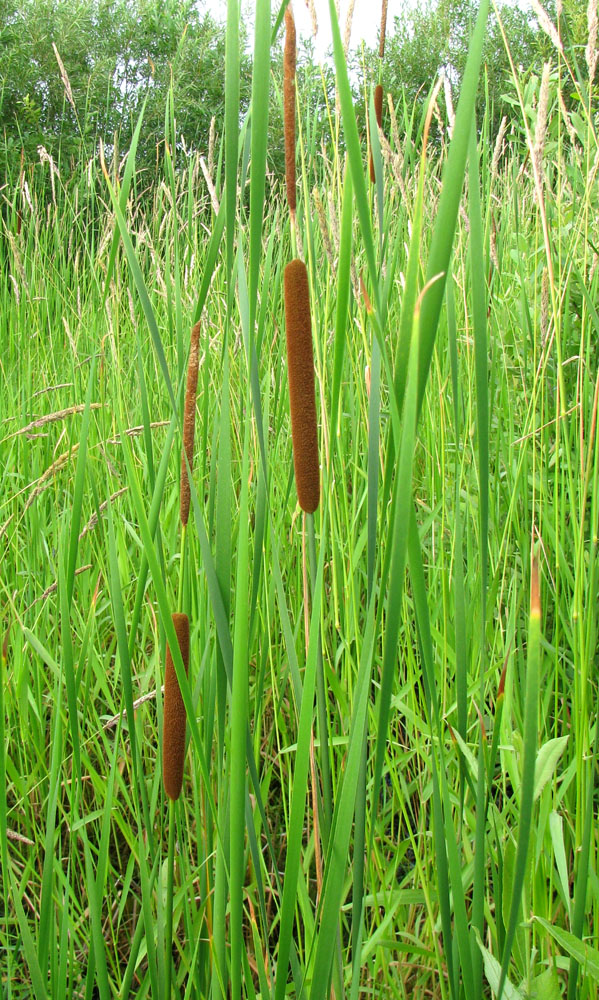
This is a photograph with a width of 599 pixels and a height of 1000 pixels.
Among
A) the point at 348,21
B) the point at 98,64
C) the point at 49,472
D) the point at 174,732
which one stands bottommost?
the point at 174,732

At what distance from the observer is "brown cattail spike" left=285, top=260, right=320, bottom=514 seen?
0.51 metres

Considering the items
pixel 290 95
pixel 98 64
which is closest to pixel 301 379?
pixel 290 95

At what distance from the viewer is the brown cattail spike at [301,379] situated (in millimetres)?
510

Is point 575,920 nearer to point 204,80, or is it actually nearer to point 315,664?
point 315,664

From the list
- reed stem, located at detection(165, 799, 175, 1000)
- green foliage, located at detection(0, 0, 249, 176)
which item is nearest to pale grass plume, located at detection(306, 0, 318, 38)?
reed stem, located at detection(165, 799, 175, 1000)

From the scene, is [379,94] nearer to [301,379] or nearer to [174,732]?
[301,379]

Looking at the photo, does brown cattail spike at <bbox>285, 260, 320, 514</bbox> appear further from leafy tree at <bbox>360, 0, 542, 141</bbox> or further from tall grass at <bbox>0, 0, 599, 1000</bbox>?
leafy tree at <bbox>360, 0, 542, 141</bbox>

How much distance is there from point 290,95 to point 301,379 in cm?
23

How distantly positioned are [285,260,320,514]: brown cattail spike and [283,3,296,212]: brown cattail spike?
0.13 meters

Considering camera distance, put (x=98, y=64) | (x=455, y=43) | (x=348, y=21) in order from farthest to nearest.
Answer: (x=455, y=43)
(x=98, y=64)
(x=348, y=21)

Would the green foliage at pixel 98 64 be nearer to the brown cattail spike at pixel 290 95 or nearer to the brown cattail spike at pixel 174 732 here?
the brown cattail spike at pixel 290 95

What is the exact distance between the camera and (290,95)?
0.57m

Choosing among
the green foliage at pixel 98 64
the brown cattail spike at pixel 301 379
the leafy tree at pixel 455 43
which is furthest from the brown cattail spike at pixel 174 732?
the leafy tree at pixel 455 43

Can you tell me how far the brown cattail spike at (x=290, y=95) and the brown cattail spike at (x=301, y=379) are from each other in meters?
0.13
